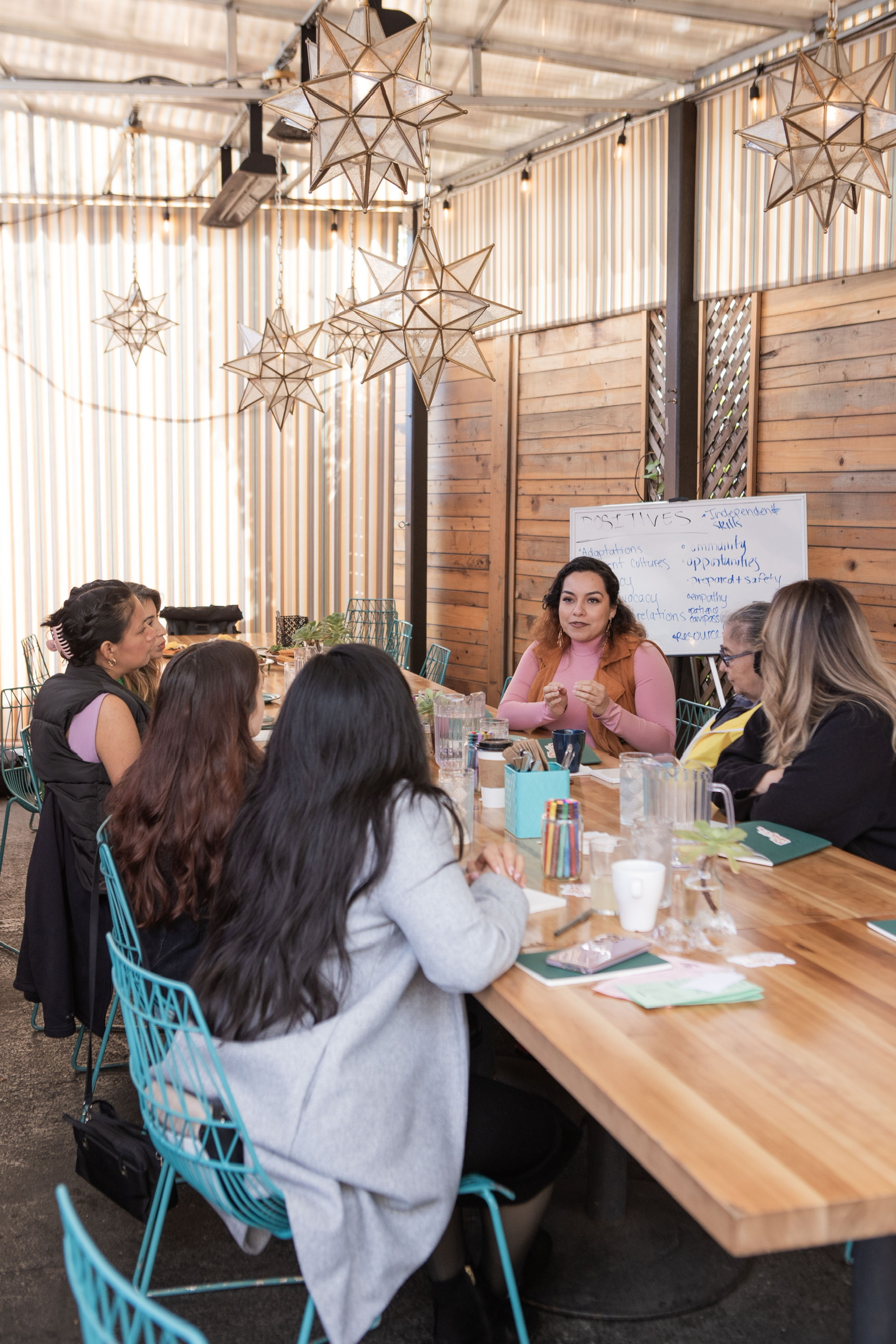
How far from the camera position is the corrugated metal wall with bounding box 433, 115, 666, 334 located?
233 inches

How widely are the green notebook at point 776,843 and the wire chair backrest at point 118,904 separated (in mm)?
1209

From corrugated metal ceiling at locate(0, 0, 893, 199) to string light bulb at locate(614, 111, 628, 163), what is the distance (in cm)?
8

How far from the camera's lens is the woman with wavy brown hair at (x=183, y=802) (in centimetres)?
A: 227

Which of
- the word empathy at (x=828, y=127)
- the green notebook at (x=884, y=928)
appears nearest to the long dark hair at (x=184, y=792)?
the green notebook at (x=884, y=928)

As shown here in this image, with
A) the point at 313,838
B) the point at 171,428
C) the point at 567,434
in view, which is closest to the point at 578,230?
the point at 567,434

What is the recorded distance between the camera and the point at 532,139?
22.0 ft


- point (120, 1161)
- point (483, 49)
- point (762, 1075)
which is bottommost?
point (120, 1161)

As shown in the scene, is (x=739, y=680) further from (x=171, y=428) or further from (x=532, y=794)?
(x=171, y=428)

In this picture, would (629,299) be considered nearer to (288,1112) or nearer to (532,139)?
(532,139)

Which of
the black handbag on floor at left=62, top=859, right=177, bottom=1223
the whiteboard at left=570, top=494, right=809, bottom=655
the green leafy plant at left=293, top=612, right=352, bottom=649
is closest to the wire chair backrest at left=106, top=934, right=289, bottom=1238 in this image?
the black handbag on floor at left=62, top=859, right=177, bottom=1223

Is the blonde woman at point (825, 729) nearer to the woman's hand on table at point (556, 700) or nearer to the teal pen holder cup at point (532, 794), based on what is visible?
the teal pen holder cup at point (532, 794)

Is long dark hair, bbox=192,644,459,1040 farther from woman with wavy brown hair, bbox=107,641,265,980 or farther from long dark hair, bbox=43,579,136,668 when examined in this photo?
long dark hair, bbox=43,579,136,668

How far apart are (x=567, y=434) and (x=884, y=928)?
4961 mm

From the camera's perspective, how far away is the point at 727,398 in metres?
5.59
